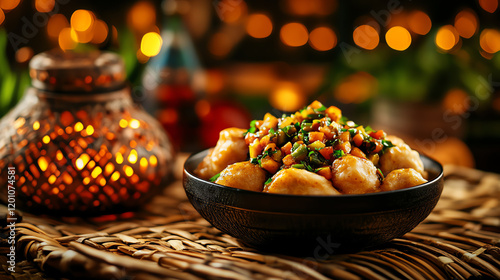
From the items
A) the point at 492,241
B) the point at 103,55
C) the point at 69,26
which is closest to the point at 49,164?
the point at 103,55

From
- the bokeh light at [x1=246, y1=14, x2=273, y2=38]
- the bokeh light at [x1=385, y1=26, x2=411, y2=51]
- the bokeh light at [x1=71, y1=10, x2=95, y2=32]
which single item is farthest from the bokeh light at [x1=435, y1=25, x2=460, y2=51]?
the bokeh light at [x1=71, y1=10, x2=95, y2=32]

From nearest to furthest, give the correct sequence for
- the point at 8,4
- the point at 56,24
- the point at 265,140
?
1. the point at 265,140
2. the point at 8,4
3. the point at 56,24

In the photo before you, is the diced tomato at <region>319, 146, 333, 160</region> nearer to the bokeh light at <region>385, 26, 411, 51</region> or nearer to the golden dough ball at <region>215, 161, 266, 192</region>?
the golden dough ball at <region>215, 161, 266, 192</region>

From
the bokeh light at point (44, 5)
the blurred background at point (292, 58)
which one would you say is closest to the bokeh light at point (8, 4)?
the blurred background at point (292, 58)

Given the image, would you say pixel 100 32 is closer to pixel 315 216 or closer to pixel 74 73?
pixel 74 73

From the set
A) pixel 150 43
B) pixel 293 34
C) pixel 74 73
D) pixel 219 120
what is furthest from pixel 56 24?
pixel 74 73
